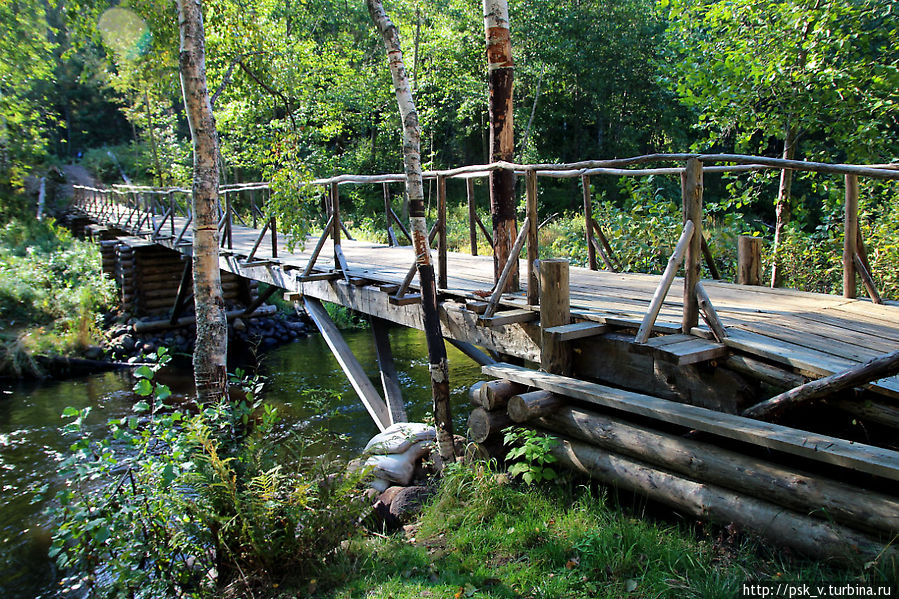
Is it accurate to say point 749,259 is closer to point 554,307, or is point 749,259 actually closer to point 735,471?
point 554,307

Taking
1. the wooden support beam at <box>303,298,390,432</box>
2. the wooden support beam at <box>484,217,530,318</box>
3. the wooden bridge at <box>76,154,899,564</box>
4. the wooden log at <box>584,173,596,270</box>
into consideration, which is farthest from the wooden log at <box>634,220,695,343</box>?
the wooden support beam at <box>303,298,390,432</box>

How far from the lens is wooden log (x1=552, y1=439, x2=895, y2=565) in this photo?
248cm

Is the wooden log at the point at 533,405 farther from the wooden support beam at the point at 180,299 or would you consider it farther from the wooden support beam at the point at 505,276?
the wooden support beam at the point at 180,299

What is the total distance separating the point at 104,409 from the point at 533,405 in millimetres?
8726

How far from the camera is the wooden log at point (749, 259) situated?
553cm

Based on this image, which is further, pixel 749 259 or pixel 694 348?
pixel 749 259

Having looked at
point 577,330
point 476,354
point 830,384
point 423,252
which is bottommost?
point 476,354

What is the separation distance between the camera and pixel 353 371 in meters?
6.80

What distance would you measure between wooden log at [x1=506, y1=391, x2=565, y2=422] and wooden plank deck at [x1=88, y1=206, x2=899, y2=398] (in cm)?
68

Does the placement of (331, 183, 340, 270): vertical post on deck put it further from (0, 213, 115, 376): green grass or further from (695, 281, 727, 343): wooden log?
(0, 213, 115, 376): green grass

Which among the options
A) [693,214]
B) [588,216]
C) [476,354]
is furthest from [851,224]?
[476,354]

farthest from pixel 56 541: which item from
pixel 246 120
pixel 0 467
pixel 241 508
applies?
pixel 246 120

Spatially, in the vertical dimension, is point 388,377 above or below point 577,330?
below

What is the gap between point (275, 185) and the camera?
18.8 feet
